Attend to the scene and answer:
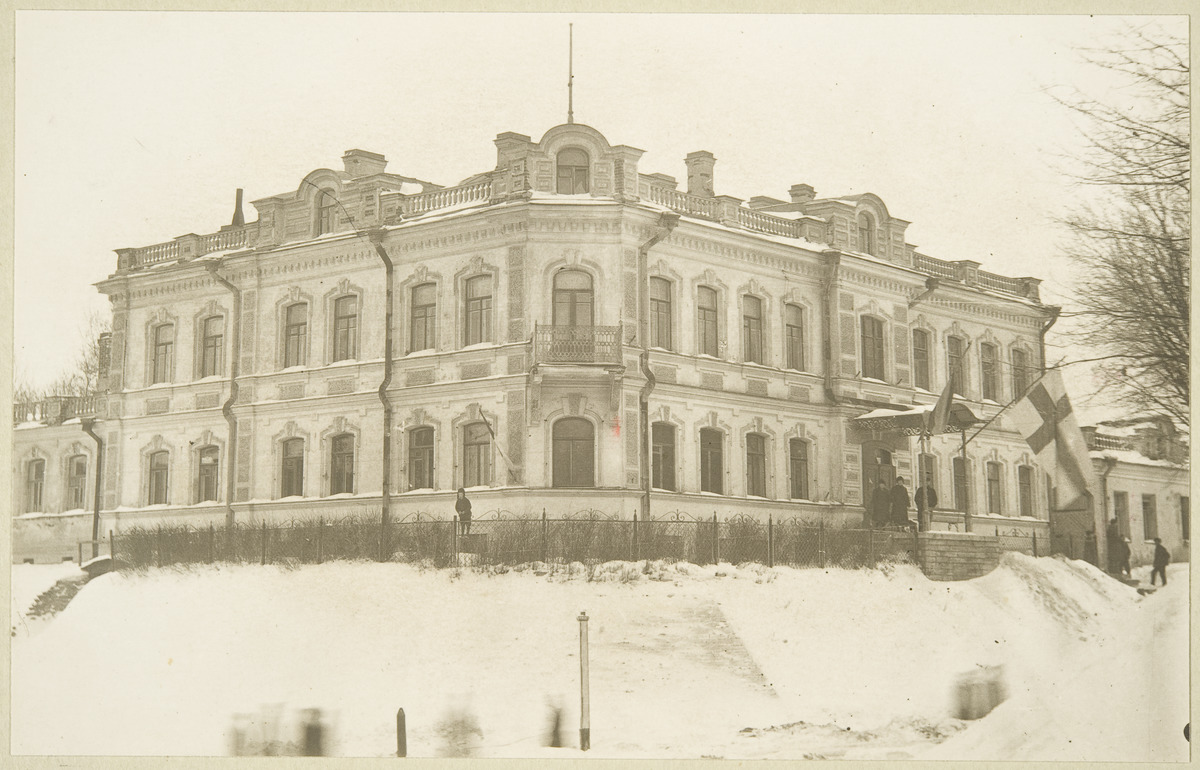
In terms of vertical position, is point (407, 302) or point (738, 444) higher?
point (407, 302)

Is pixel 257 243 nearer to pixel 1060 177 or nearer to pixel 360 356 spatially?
pixel 360 356

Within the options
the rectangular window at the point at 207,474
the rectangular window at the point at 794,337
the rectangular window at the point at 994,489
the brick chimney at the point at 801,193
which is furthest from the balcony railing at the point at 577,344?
the rectangular window at the point at 994,489

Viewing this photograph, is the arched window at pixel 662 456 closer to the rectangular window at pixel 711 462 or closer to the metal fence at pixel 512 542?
the rectangular window at pixel 711 462

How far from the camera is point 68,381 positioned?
1401cm

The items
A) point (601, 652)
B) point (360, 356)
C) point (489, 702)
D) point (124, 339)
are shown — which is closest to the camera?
point (489, 702)

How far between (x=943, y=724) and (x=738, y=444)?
288 inches

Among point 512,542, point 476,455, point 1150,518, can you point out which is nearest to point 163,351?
point 476,455

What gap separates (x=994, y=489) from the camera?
19422 millimetres

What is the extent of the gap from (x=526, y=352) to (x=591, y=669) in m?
5.84

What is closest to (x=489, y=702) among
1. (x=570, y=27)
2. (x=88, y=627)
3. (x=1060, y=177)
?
(x=88, y=627)

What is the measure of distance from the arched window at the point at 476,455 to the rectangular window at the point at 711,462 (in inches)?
110

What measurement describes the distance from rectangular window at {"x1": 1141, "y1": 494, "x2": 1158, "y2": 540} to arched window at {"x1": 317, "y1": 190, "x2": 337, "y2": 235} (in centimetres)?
899

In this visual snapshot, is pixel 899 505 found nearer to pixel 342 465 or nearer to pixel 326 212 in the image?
pixel 342 465

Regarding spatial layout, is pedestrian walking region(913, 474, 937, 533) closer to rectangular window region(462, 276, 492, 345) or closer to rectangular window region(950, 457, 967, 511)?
rectangular window region(950, 457, 967, 511)
